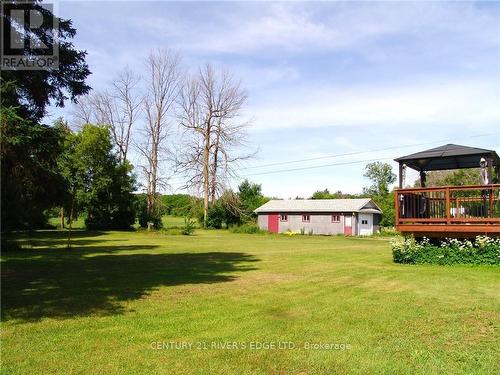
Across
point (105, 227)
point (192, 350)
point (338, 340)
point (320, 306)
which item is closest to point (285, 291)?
point (320, 306)

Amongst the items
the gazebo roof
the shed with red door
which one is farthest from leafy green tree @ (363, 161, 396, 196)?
the gazebo roof

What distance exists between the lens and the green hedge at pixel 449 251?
1173 centimetres

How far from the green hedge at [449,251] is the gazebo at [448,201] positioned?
1.16ft

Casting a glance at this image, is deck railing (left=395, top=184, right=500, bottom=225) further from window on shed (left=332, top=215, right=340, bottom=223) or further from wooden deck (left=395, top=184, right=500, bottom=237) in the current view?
window on shed (left=332, top=215, right=340, bottom=223)

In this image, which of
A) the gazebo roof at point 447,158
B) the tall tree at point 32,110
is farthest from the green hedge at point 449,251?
the tall tree at point 32,110

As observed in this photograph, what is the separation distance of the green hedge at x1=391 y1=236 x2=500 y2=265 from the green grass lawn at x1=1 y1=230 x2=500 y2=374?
90 cm

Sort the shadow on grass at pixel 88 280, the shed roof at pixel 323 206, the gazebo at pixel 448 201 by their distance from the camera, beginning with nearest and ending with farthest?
1. the shadow on grass at pixel 88 280
2. the gazebo at pixel 448 201
3. the shed roof at pixel 323 206

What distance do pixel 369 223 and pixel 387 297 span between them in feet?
125

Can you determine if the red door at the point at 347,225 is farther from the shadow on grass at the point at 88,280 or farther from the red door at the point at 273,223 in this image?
the shadow on grass at the point at 88,280

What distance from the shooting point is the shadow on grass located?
681 centimetres

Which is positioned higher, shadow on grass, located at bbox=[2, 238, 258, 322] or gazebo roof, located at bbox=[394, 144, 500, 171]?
gazebo roof, located at bbox=[394, 144, 500, 171]

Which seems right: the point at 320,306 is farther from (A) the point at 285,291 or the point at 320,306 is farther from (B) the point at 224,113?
(B) the point at 224,113

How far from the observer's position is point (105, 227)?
41312 millimetres

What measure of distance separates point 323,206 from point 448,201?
3235cm
